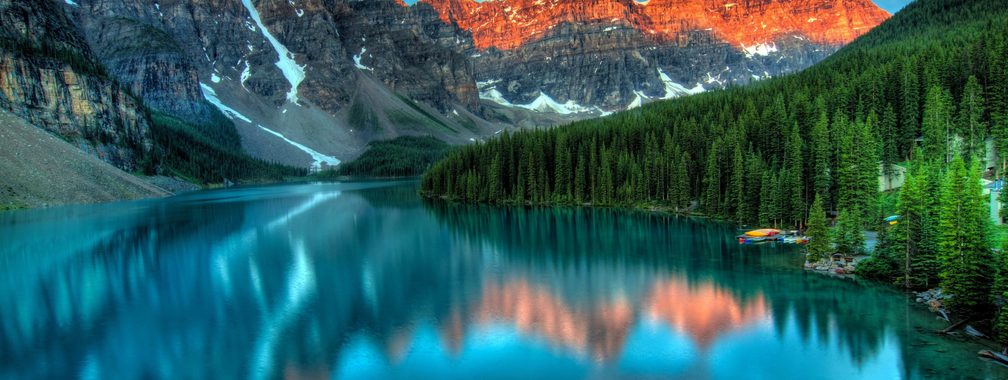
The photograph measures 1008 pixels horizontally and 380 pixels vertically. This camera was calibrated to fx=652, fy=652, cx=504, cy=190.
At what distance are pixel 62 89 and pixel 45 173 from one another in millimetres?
49360

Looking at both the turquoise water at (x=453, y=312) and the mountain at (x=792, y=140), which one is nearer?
the turquoise water at (x=453, y=312)

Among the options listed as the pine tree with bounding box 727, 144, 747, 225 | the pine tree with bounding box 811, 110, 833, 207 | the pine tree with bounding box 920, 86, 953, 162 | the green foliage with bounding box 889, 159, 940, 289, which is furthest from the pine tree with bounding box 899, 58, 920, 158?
the green foliage with bounding box 889, 159, 940, 289

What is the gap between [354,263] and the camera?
53.5m

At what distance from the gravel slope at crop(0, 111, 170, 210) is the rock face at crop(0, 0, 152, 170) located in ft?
64.9

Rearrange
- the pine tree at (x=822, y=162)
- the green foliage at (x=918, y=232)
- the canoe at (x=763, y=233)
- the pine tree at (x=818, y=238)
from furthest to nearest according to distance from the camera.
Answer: the pine tree at (x=822, y=162) → the canoe at (x=763, y=233) → the pine tree at (x=818, y=238) → the green foliage at (x=918, y=232)

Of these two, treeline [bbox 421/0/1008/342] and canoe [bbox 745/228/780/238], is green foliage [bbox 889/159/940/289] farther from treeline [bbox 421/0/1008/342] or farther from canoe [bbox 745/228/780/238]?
canoe [bbox 745/228/780/238]

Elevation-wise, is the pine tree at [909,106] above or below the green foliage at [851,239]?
above

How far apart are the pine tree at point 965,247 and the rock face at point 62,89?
5854 inches

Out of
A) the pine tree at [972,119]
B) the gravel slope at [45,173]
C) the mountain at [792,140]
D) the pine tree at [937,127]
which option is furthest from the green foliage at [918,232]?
the gravel slope at [45,173]

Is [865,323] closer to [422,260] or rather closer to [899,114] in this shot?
[422,260]

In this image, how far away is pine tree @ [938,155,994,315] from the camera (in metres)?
30.2

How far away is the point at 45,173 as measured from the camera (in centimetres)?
Result: 10538

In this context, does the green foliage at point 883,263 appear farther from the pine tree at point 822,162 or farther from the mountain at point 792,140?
the pine tree at point 822,162

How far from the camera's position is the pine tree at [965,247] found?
98.9ft
